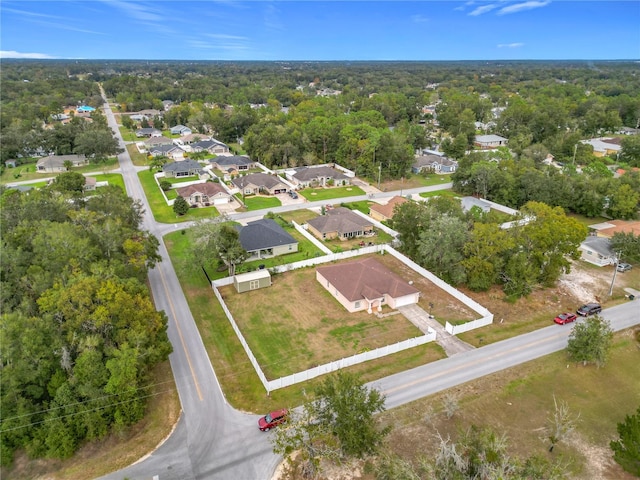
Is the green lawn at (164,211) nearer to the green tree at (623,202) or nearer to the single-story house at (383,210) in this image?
the single-story house at (383,210)

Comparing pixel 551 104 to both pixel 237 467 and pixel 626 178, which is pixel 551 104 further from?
pixel 237 467

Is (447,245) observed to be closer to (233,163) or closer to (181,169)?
(233,163)

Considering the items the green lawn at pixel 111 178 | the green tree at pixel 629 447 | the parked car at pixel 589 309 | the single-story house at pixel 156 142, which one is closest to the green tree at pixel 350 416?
the green tree at pixel 629 447

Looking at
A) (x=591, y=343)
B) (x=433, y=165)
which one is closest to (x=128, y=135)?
(x=433, y=165)

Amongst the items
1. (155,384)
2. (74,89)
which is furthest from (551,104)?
(74,89)

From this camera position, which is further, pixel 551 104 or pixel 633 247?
pixel 551 104

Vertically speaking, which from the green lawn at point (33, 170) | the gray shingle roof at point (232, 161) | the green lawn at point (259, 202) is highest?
the gray shingle roof at point (232, 161)

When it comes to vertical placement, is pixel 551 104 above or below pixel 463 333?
above
